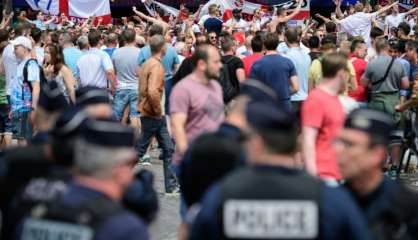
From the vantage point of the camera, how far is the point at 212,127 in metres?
8.13

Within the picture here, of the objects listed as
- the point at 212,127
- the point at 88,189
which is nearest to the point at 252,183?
the point at 88,189

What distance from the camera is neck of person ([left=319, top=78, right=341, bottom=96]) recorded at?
7.47 meters

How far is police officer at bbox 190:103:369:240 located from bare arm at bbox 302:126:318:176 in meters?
2.74

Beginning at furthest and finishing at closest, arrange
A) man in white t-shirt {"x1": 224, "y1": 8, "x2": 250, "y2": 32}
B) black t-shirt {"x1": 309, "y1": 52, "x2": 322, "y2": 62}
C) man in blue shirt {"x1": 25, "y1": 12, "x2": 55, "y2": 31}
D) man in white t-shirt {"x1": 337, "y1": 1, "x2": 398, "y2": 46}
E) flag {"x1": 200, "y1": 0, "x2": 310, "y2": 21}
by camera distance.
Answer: man in blue shirt {"x1": 25, "y1": 12, "x2": 55, "y2": 31} → flag {"x1": 200, "y1": 0, "x2": 310, "y2": 21} → man in white t-shirt {"x1": 337, "y1": 1, "x2": 398, "y2": 46} → man in white t-shirt {"x1": 224, "y1": 8, "x2": 250, "y2": 32} → black t-shirt {"x1": 309, "y1": 52, "x2": 322, "y2": 62}

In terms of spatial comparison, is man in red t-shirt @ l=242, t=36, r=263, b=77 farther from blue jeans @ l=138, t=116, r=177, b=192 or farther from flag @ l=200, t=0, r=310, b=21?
flag @ l=200, t=0, r=310, b=21

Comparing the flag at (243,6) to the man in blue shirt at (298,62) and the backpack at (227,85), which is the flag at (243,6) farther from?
the backpack at (227,85)

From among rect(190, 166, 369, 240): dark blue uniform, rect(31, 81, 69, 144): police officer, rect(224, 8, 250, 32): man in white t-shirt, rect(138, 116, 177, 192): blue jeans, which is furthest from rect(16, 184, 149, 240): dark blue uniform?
rect(224, 8, 250, 32): man in white t-shirt

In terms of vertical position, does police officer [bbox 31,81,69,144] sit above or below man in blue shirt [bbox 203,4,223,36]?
below

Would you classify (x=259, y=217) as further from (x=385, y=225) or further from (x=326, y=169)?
(x=326, y=169)

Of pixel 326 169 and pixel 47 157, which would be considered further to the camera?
pixel 326 169

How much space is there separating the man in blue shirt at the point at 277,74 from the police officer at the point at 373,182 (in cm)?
639

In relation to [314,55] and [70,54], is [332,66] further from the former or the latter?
[70,54]

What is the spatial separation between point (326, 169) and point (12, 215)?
3.10 meters

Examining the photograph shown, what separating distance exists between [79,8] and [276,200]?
20417mm
